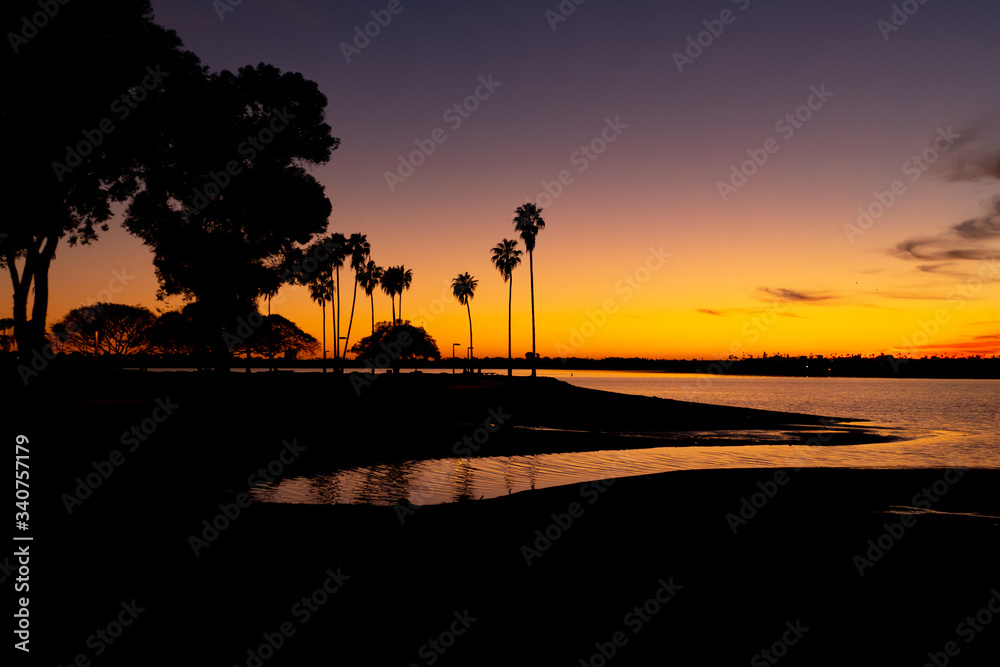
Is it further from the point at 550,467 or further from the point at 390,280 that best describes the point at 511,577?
the point at 390,280

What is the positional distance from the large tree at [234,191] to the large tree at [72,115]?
1.61m

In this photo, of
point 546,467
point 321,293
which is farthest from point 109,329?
point 546,467

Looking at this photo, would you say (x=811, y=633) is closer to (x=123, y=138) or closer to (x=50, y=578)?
(x=50, y=578)

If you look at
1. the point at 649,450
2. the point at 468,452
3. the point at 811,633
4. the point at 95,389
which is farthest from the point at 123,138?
the point at 811,633

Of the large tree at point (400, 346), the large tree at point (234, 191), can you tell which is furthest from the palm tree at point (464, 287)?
the large tree at point (234, 191)

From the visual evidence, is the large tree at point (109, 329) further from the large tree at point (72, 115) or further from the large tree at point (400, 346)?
the large tree at point (72, 115)

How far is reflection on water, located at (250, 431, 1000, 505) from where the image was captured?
1498 centimetres

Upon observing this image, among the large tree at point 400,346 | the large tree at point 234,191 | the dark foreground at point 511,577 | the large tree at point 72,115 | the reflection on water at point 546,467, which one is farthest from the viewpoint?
the large tree at point 400,346

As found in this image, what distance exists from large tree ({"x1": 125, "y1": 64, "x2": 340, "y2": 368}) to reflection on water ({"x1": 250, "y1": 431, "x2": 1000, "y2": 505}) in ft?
66.4

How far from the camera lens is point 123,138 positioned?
2631 cm

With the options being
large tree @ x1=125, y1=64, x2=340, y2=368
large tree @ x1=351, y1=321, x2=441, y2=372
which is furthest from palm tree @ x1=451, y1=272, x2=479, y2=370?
large tree @ x1=125, y1=64, x2=340, y2=368

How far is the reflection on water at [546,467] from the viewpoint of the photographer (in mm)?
14984

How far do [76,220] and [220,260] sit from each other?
718cm

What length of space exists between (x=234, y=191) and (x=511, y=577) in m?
30.6
